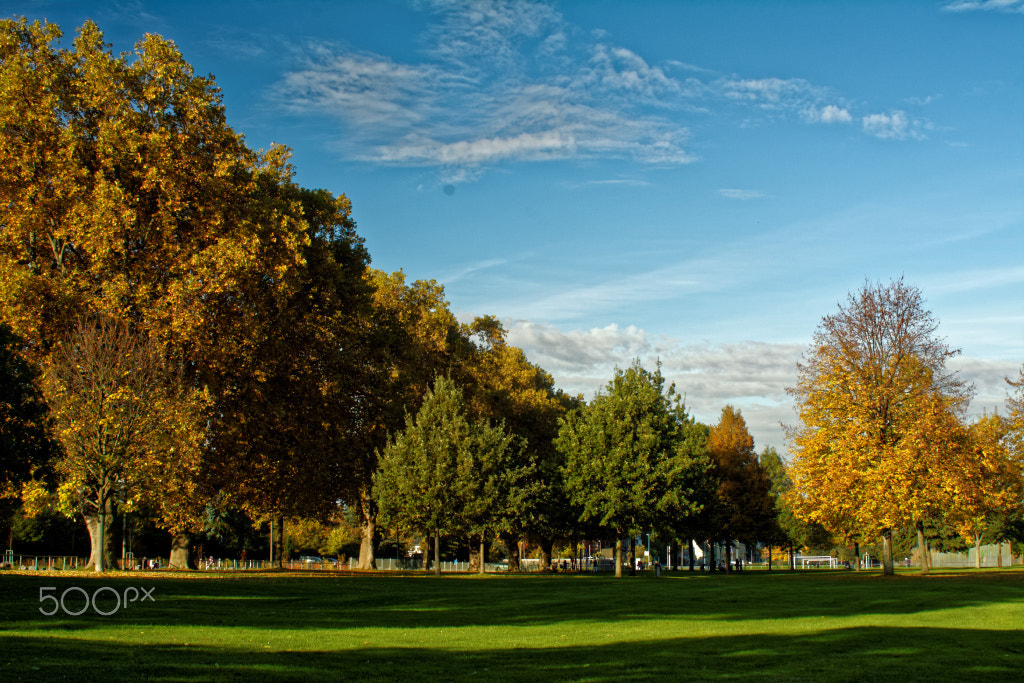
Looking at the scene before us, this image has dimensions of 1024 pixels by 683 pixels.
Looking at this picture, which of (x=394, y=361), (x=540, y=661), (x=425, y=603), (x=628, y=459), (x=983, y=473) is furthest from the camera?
(x=394, y=361)

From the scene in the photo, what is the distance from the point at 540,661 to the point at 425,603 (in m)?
11.4

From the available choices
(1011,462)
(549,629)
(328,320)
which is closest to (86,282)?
(328,320)

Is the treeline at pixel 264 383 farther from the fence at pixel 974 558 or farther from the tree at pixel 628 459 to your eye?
the fence at pixel 974 558

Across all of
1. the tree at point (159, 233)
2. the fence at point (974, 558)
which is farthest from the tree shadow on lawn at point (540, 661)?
the fence at point (974, 558)

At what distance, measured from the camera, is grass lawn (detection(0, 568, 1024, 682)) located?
10.7 meters

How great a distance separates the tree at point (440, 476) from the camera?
4400 centimetres

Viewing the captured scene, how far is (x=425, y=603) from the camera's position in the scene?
2278cm

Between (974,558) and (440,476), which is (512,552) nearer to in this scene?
(440,476)

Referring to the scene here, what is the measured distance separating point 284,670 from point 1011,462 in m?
42.3

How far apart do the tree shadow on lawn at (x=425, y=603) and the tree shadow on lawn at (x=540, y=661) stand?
367cm

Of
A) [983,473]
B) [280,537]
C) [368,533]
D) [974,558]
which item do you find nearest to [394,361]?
[368,533]

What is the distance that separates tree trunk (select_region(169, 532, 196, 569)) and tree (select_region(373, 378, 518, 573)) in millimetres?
9641

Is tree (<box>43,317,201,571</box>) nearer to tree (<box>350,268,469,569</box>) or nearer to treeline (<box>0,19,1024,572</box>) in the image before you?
treeline (<box>0,19,1024,572</box>)

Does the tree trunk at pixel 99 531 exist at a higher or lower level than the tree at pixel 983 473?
lower
